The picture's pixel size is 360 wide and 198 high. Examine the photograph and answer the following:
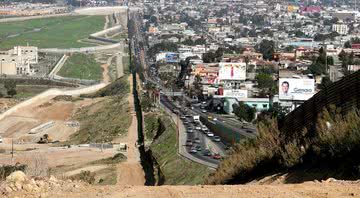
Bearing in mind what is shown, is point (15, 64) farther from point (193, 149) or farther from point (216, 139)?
A: point (193, 149)

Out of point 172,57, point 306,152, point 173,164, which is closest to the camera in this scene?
point 306,152

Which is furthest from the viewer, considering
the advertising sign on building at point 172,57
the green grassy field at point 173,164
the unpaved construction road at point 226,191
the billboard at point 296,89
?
the advertising sign on building at point 172,57

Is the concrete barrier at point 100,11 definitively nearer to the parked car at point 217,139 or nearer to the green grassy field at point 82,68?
the green grassy field at point 82,68

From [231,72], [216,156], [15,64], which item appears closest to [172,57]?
[15,64]

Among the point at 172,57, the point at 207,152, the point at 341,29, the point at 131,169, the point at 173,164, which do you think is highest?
the point at 173,164

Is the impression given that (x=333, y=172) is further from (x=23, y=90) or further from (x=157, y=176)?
(x=23, y=90)

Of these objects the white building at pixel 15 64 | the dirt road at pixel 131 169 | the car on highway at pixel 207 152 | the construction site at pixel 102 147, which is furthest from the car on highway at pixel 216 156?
the white building at pixel 15 64

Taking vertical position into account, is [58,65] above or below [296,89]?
below

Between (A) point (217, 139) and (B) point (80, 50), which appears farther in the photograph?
(B) point (80, 50)
